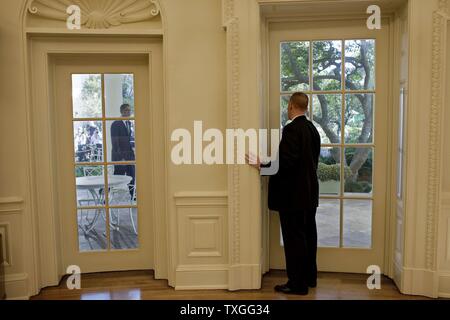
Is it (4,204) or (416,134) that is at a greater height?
(416,134)

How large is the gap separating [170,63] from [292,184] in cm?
130

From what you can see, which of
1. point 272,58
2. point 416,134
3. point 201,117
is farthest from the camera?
point 272,58

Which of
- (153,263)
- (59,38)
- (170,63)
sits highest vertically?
(59,38)

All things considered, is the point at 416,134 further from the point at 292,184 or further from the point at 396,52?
the point at 292,184

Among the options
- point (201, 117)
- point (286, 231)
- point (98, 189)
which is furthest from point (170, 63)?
point (286, 231)

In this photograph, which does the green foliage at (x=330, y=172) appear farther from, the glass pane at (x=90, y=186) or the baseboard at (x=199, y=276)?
the glass pane at (x=90, y=186)

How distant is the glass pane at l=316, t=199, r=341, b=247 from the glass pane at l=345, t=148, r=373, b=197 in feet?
0.55

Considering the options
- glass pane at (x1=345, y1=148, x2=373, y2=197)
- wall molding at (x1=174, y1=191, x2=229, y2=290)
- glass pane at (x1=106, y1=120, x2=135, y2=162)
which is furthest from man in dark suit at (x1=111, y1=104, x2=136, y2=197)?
glass pane at (x1=345, y1=148, x2=373, y2=197)

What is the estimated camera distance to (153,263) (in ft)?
12.5

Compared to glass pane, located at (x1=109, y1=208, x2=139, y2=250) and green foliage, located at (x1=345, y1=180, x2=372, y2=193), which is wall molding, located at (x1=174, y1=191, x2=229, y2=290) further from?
green foliage, located at (x1=345, y1=180, x2=372, y2=193)

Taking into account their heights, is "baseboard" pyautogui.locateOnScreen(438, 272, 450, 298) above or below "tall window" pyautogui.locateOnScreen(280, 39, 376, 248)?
below

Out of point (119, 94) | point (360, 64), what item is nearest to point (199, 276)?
point (119, 94)

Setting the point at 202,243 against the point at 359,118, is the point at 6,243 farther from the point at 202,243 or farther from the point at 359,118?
the point at 359,118

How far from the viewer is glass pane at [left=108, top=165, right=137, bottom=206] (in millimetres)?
3729
